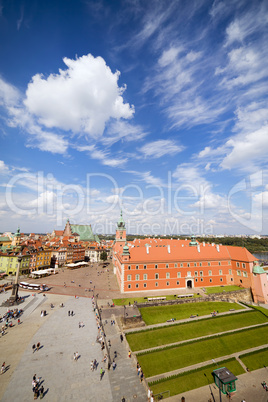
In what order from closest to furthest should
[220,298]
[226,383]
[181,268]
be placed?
[226,383]
[220,298]
[181,268]

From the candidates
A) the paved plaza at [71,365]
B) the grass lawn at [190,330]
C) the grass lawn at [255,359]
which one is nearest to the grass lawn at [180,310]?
the grass lawn at [190,330]

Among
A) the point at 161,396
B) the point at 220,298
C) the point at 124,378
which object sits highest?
the point at 124,378

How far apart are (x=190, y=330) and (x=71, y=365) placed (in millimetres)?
22895

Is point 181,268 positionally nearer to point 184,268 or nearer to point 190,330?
point 184,268

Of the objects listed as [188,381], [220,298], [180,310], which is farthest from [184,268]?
[188,381]

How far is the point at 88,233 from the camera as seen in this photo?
150500mm

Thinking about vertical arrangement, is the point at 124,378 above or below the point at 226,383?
above

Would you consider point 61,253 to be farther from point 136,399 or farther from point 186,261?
point 136,399

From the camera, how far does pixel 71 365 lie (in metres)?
25.3

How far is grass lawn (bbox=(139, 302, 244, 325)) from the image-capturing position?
4078cm

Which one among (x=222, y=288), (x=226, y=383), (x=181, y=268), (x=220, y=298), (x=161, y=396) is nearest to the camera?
(x=161, y=396)

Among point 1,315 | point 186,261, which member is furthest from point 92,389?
point 186,261

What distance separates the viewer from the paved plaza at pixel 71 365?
70.3 ft

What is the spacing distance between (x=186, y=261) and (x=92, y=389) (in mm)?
43780
